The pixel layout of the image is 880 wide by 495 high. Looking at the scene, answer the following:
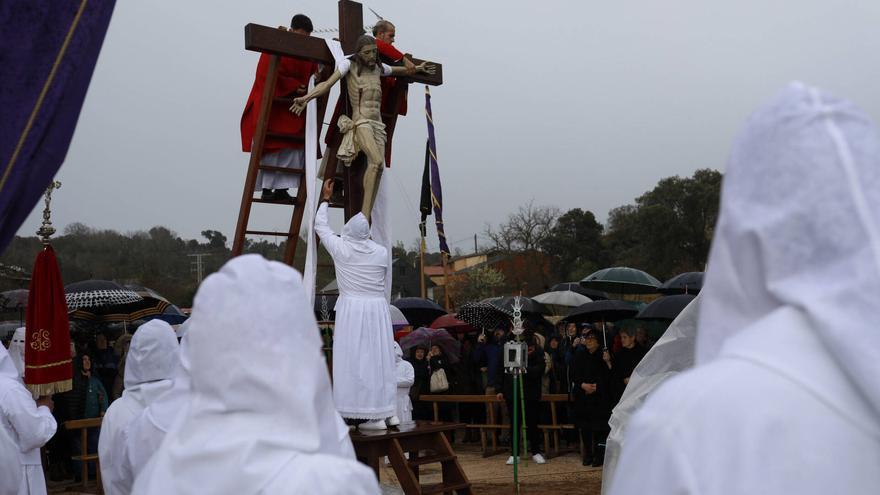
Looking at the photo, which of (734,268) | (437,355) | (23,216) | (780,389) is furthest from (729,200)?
(437,355)

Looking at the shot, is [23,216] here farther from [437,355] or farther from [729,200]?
[437,355]

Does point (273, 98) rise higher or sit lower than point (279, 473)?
higher

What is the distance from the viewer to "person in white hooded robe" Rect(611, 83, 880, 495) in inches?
62.4

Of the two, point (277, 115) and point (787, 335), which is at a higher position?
point (277, 115)

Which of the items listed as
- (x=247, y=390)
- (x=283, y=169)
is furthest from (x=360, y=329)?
(x=247, y=390)

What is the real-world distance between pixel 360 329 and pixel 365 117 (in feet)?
7.43

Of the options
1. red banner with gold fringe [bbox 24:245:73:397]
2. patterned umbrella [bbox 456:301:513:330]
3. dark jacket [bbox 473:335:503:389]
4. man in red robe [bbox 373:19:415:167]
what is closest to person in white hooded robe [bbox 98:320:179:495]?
red banner with gold fringe [bbox 24:245:73:397]

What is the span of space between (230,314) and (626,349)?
11.5m

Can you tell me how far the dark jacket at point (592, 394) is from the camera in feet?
43.7

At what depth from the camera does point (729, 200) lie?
6.00 ft

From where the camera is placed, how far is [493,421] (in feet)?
51.1

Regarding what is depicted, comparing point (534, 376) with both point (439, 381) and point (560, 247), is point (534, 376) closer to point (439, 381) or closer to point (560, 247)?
point (439, 381)

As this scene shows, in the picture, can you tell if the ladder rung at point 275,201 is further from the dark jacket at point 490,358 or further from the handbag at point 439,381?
the handbag at point 439,381

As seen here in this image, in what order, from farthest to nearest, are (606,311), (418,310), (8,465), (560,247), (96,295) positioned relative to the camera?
(560,247)
(418,310)
(606,311)
(96,295)
(8,465)
